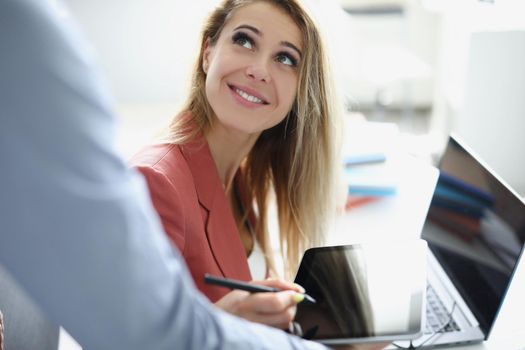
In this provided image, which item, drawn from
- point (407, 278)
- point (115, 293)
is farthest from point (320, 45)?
point (115, 293)

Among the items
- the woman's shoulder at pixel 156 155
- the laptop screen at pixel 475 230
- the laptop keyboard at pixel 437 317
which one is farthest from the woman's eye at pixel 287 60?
the laptop keyboard at pixel 437 317

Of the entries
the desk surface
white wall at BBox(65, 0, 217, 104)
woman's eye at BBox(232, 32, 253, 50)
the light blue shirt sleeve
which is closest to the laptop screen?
the desk surface

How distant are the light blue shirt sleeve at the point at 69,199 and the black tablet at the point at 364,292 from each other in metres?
0.46

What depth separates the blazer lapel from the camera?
119cm

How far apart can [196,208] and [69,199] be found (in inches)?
27.4

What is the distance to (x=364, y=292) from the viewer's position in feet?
3.25

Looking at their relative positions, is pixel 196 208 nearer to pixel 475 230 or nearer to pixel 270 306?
pixel 270 306

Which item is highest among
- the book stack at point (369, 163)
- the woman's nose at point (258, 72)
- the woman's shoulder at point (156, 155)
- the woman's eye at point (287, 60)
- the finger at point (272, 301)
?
the woman's eye at point (287, 60)

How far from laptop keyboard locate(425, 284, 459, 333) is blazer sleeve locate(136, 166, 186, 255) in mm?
478

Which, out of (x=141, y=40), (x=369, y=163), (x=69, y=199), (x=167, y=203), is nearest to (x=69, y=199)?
(x=69, y=199)

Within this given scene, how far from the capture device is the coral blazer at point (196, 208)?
108 cm

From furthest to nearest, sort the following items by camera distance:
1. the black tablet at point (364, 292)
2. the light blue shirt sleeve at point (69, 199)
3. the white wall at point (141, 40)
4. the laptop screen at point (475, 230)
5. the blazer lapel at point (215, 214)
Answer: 1. the white wall at point (141, 40)
2. the blazer lapel at point (215, 214)
3. the laptop screen at point (475, 230)
4. the black tablet at point (364, 292)
5. the light blue shirt sleeve at point (69, 199)

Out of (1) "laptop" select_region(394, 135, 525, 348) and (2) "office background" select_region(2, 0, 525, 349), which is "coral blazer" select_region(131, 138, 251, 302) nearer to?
(1) "laptop" select_region(394, 135, 525, 348)

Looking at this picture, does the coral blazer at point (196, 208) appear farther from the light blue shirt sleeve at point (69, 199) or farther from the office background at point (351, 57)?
the office background at point (351, 57)
